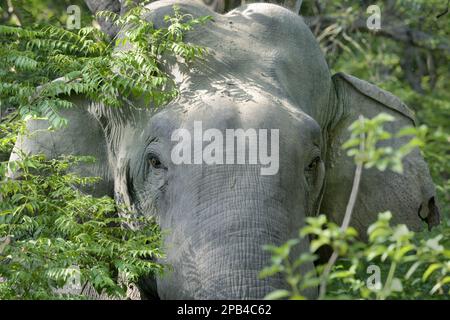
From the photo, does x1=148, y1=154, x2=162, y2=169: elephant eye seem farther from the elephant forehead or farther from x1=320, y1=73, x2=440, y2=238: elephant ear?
x1=320, y1=73, x2=440, y2=238: elephant ear

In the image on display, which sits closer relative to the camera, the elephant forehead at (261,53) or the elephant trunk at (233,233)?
the elephant trunk at (233,233)

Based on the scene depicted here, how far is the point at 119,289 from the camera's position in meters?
5.84

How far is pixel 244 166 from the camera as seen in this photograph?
5.96 metres

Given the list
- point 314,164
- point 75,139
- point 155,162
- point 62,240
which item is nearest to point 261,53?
point 314,164

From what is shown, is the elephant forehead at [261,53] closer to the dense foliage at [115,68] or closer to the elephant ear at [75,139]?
the dense foliage at [115,68]

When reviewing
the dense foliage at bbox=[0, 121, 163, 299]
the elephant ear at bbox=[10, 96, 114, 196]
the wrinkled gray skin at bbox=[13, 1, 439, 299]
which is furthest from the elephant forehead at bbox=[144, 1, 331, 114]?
the dense foliage at bbox=[0, 121, 163, 299]

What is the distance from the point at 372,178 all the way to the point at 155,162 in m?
1.71

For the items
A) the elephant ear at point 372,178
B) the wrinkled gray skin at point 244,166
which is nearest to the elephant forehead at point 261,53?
the wrinkled gray skin at point 244,166

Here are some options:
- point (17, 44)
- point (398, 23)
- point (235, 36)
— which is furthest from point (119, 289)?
point (398, 23)

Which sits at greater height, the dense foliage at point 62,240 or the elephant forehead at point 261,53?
the elephant forehead at point 261,53

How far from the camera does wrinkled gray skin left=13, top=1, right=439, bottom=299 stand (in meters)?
5.75

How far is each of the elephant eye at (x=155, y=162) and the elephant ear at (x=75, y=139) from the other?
64 centimetres

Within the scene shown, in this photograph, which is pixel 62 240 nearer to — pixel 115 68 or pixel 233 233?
pixel 233 233

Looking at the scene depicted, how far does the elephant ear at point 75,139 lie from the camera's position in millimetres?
7004
